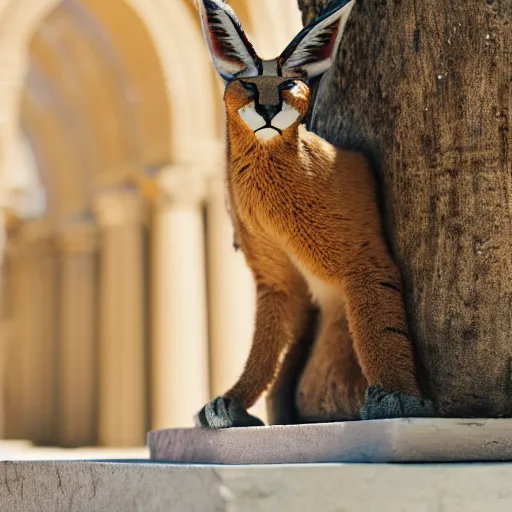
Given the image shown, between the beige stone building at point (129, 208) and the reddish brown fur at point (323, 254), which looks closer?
the reddish brown fur at point (323, 254)

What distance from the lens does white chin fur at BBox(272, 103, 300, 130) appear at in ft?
5.72

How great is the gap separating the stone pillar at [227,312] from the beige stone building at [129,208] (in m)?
0.01

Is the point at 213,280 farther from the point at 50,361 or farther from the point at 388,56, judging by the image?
the point at 388,56

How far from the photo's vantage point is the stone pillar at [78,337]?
1036 cm

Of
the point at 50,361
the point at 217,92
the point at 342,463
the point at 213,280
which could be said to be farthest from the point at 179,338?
the point at 342,463

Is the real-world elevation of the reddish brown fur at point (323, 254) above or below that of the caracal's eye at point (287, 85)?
below

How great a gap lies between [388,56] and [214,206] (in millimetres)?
6641

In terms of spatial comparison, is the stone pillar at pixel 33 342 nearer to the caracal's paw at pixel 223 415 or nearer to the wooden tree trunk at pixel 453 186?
the caracal's paw at pixel 223 415

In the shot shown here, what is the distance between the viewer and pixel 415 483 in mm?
1344

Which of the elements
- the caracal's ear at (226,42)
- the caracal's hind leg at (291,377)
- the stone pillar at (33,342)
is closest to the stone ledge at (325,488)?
the caracal's hind leg at (291,377)

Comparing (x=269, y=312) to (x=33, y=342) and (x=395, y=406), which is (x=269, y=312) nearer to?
(x=395, y=406)

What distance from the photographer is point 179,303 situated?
8.23m

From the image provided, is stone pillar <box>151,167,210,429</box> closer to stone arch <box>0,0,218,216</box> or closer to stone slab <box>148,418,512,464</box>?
stone arch <box>0,0,218,216</box>

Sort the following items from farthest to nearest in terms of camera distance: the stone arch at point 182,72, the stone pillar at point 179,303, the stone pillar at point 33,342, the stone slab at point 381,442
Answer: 1. the stone pillar at point 33,342
2. the stone arch at point 182,72
3. the stone pillar at point 179,303
4. the stone slab at point 381,442
